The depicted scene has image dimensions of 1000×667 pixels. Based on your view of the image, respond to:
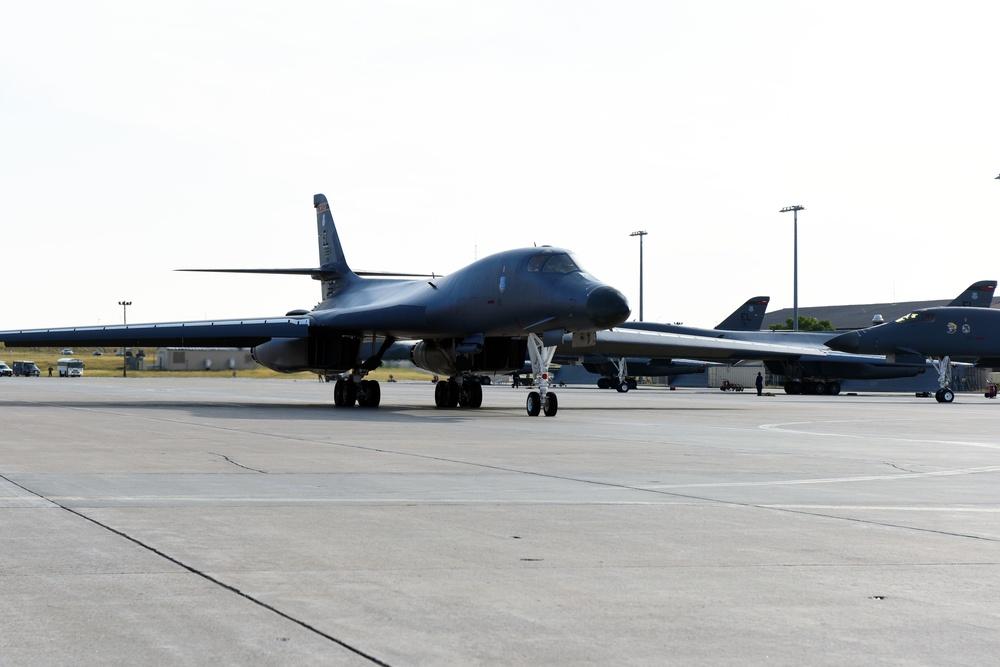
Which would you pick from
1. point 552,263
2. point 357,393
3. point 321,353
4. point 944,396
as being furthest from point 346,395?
point 944,396

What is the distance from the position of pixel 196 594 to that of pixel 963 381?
243 ft

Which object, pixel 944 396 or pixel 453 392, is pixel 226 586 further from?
pixel 944 396

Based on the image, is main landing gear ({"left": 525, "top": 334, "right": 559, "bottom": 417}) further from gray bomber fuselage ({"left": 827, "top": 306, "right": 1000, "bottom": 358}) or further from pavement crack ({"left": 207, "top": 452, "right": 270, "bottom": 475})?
gray bomber fuselage ({"left": 827, "top": 306, "right": 1000, "bottom": 358})

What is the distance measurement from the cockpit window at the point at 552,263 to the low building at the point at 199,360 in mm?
62206

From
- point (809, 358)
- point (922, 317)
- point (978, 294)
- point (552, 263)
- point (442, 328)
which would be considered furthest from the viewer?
point (809, 358)

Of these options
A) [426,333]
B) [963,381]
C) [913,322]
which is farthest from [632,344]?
[963,381]

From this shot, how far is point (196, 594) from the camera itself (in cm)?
516

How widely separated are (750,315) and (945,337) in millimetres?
28038

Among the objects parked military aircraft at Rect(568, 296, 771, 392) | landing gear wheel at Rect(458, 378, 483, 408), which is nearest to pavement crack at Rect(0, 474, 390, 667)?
landing gear wheel at Rect(458, 378, 483, 408)

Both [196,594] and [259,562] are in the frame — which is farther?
[259,562]

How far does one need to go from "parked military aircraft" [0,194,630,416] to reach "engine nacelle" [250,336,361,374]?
26mm

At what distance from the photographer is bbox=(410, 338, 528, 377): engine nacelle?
2916cm

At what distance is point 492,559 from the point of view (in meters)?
6.26

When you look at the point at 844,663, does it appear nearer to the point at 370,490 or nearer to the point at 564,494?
the point at 564,494
